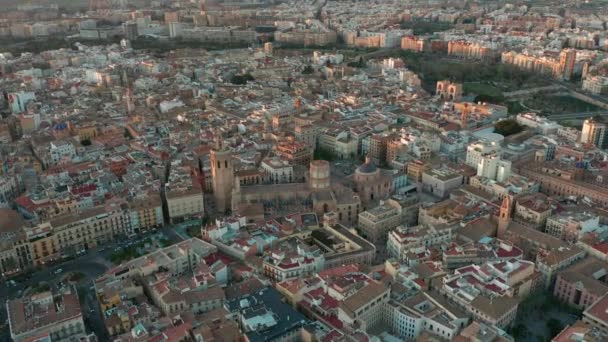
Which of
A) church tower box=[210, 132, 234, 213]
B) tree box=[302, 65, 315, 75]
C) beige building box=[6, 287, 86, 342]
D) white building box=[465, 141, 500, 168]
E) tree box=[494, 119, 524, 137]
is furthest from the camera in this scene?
tree box=[302, 65, 315, 75]

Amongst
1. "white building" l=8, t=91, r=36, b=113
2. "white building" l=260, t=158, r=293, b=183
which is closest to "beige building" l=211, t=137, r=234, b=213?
"white building" l=260, t=158, r=293, b=183

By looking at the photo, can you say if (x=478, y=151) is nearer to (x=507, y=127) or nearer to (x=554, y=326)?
(x=507, y=127)

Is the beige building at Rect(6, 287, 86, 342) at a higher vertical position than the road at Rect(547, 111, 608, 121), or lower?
higher

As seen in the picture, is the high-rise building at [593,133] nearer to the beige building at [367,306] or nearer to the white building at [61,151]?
the beige building at [367,306]

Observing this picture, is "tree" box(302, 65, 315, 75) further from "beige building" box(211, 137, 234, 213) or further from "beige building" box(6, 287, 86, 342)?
"beige building" box(6, 287, 86, 342)

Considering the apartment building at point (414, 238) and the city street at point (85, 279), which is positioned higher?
the apartment building at point (414, 238)

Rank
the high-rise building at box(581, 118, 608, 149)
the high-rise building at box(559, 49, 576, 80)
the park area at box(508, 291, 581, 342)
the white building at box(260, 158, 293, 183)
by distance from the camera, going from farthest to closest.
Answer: the high-rise building at box(559, 49, 576, 80) → the high-rise building at box(581, 118, 608, 149) → the white building at box(260, 158, 293, 183) → the park area at box(508, 291, 581, 342)

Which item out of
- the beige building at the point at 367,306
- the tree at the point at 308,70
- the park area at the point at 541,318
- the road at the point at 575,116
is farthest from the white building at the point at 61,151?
the road at the point at 575,116
